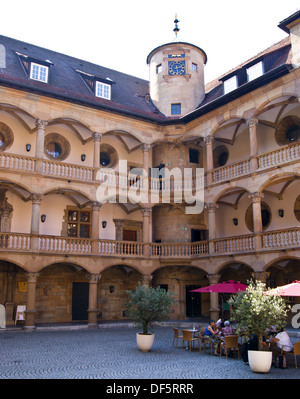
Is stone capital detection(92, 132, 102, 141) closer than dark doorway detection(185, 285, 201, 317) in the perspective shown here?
Yes

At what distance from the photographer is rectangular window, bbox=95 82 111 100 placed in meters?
23.5

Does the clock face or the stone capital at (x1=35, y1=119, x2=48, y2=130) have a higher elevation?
the clock face

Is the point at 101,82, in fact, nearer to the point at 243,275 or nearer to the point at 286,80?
the point at 286,80

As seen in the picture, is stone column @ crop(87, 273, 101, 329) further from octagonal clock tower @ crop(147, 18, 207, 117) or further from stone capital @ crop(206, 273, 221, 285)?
octagonal clock tower @ crop(147, 18, 207, 117)

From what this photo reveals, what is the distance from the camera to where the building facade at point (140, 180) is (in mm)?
18719

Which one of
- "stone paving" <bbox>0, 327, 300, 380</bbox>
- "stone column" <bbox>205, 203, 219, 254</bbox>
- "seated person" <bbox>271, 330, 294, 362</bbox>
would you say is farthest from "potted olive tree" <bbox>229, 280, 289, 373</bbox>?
"stone column" <bbox>205, 203, 219, 254</bbox>

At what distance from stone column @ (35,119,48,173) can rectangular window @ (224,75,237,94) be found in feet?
33.0

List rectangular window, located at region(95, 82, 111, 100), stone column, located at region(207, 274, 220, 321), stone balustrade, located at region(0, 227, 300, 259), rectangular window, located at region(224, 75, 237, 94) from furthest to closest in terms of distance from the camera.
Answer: rectangular window, located at region(95, 82, 111, 100) < rectangular window, located at region(224, 75, 237, 94) < stone column, located at region(207, 274, 220, 321) < stone balustrade, located at region(0, 227, 300, 259)

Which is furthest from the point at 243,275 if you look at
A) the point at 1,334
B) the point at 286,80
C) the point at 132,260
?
the point at 1,334

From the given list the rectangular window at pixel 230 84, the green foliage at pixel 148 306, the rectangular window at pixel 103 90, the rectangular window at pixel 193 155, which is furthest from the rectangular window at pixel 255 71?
the green foliage at pixel 148 306

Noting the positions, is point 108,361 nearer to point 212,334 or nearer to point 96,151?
point 212,334

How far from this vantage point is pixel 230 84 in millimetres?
22469

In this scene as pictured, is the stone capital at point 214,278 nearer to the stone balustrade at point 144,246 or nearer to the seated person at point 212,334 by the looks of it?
the stone balustrade at point 144,246

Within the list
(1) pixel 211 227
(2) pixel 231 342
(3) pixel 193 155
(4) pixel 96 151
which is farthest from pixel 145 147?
(2) pixel 231 342
